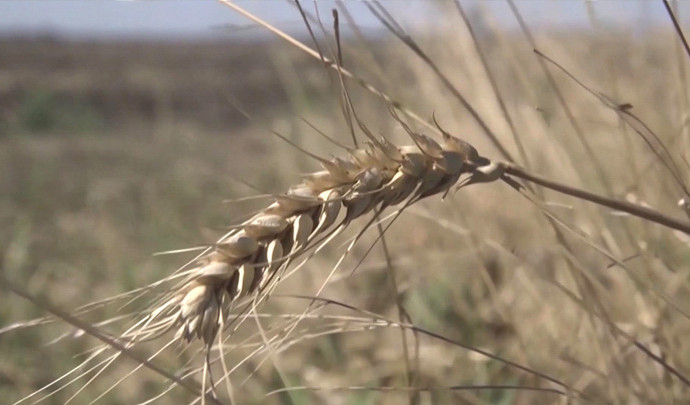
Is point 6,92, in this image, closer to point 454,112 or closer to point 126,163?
point 126,163

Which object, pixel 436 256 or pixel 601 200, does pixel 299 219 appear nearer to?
pixel 601 200

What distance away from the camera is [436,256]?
1.34 meters

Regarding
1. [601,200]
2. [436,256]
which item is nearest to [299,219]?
[601,200]

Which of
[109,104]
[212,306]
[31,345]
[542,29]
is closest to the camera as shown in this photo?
[212,306]

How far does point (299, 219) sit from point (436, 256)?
0.87 metres

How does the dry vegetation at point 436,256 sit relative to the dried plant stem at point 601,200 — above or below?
below

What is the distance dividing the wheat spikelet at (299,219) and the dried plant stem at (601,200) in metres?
0.02

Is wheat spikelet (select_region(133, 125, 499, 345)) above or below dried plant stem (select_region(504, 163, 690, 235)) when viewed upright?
below

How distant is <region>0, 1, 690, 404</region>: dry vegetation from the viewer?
74cm

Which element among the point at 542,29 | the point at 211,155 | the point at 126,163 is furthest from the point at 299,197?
the point at 211,155

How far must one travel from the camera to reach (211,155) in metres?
3.78

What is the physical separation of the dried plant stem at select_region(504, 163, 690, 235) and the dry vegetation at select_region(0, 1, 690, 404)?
5 centimetres

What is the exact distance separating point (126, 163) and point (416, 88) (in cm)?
164

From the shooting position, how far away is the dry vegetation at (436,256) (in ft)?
2.41
